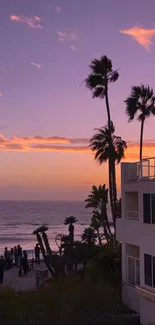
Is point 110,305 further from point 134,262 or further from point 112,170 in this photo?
point 112,170

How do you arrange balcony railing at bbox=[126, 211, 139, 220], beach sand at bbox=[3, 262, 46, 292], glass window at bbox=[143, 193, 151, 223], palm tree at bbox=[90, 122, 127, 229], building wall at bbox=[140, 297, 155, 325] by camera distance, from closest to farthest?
building wall at bbox=[140, 297, 155, 325] < glass window at bbox=[143, 193, 151, 223] < balcony railing at bbox=[126, 211, 139, 220] < beach sand at bbox=[3, 262, 46, 292] < palm tree at bbox=[90, 122, 127, 229]

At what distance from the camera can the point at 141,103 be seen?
38531 mm

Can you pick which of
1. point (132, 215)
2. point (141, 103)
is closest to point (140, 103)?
point (141, 103)

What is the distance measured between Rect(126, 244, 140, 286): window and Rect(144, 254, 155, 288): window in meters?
1.76

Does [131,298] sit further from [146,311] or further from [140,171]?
[140,171]

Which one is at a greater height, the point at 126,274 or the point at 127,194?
the point at 127,194

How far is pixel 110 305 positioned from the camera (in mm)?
23016

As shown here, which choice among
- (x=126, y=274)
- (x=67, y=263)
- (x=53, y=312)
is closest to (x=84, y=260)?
(x=67, y=263)

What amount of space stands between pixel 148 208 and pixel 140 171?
6.64 ft

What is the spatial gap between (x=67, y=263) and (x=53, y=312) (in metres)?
11.4

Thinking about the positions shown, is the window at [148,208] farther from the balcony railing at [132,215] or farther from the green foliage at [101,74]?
the green foliage at [101,74]

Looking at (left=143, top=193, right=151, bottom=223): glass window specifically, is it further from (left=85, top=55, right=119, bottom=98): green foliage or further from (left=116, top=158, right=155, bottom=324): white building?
(left=85, top=55, right=119, bottom=98): green foliage

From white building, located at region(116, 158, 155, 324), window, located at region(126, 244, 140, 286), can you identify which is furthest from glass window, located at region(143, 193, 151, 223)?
window, located at region(126, 244, 140, 286)

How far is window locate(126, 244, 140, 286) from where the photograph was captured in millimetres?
23141
